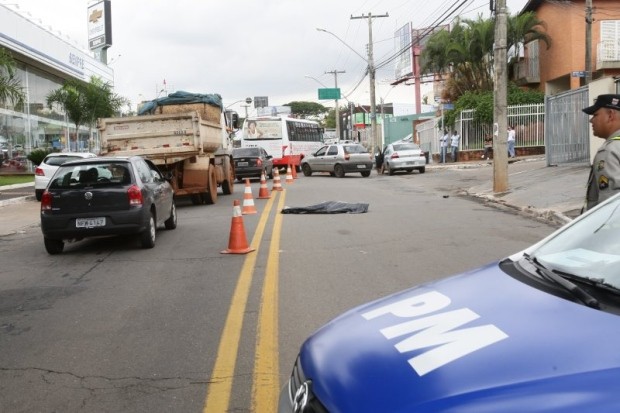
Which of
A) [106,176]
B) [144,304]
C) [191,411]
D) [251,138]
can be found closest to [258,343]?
[191,411]

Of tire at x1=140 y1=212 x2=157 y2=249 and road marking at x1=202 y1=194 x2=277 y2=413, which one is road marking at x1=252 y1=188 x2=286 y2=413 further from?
tire at x1=140 y1=212 x2=157 y2=249

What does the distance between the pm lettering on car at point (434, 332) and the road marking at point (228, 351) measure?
5.32 ft

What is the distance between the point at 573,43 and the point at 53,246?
2884 cm

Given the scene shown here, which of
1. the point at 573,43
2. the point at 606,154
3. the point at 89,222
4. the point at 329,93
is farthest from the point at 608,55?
the point at 329,93

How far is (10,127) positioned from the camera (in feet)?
102

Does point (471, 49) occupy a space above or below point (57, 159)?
above

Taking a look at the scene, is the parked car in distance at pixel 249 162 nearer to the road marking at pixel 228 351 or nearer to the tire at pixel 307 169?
the tire at pixel 307 169

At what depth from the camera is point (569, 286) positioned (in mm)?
2500

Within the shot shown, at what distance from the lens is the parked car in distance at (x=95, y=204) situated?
31.4ft

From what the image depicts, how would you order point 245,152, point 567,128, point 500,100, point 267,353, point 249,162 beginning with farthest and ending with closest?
point 245,152
point 249,162
point 567,128
point 500,100
point 267,353

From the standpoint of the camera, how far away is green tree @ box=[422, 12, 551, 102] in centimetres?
3422

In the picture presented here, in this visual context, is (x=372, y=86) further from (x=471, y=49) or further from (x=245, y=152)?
(x=245, y=152)

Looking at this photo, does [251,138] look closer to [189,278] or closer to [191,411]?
[189,278]

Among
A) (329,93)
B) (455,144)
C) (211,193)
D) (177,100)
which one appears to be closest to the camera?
(211,193)
